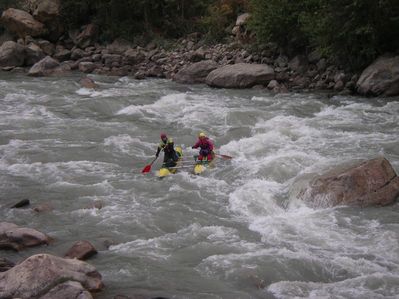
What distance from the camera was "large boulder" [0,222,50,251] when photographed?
27.9 feet

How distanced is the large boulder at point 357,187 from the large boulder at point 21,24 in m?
22.9

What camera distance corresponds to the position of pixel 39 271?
677 cm

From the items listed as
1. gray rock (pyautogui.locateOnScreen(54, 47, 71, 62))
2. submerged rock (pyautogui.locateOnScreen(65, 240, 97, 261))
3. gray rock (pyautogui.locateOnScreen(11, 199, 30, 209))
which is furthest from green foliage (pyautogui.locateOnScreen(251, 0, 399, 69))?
submerged rock (pyautogui.locateOnScreen(65, 240, 97, 261))

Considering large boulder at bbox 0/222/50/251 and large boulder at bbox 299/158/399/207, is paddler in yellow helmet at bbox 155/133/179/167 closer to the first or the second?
large boulder at bbox 299/158/399/207

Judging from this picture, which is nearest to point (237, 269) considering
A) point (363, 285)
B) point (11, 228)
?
point (363, 285)

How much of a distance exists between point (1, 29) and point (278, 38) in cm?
1714

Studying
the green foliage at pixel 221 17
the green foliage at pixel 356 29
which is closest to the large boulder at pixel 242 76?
the green foliage at pixel 356 29

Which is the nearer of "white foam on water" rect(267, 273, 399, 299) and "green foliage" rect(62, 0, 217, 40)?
"white foam on water" rect(267, 273, 399, 299)

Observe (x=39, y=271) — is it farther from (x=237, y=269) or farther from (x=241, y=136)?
(x=241, y=136)

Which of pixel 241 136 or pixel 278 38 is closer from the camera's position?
pixel 241 136

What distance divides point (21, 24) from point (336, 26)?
17584 mm

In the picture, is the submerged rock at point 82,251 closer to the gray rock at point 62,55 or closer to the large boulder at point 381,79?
the large boulder at point 381,79

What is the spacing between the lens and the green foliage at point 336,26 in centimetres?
1858

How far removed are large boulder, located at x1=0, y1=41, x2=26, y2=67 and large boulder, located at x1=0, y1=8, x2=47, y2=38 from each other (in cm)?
313
